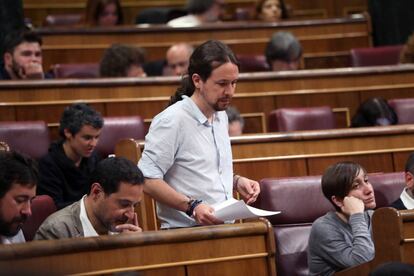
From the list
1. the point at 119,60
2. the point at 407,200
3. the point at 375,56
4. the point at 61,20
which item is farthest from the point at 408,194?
the point at 61,20

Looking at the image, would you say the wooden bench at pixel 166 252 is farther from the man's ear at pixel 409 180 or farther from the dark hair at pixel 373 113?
the dark hair at pixel 373 113

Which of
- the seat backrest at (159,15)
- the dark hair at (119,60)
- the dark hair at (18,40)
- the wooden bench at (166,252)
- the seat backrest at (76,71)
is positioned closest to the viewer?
the wooden bench at (166,252)

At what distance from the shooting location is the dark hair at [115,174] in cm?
117

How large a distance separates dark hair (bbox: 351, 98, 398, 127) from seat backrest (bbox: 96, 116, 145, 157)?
0.45 m

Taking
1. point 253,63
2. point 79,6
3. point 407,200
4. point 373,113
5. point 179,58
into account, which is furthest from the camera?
point 79,6

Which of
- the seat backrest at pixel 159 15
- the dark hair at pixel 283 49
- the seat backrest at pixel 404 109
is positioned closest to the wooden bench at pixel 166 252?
the seat backrest at pixel 404 109

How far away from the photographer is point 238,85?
2072 mm

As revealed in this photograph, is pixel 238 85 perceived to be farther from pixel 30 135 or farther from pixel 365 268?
pixel 365 268

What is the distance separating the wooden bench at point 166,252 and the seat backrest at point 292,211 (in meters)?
0.21

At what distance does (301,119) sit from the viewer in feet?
6.27

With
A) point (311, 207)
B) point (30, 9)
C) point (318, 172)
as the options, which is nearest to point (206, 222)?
point (311, 207)

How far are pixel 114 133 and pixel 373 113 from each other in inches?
20.1

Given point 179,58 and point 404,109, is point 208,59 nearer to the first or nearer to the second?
point 404,109

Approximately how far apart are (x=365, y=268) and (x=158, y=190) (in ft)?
0.92
